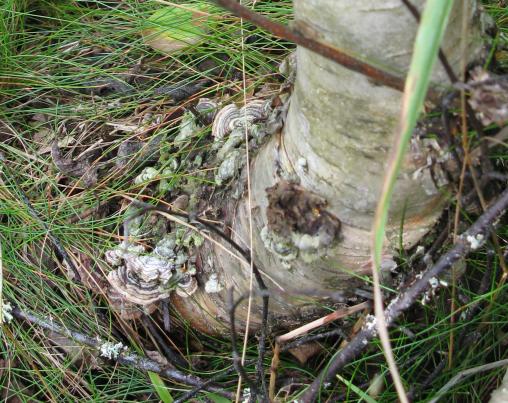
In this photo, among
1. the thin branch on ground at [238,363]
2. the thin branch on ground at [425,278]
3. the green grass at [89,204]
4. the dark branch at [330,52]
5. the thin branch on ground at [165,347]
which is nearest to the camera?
the dark branch at [330,52]

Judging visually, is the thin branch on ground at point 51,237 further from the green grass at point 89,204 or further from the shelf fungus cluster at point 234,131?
the shelf fungus cluster at point 234,131

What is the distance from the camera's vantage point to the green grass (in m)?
1.30

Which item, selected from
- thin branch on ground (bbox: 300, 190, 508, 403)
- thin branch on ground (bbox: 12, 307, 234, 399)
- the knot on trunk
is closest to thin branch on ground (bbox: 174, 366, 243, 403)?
thin branch on ground (bbox: 12, 307, 234, 399)

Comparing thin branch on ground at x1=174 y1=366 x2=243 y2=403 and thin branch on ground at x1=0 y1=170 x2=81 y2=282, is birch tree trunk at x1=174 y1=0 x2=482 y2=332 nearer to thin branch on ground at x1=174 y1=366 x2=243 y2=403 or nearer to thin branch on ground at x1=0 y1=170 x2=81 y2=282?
thin branch on ground at x1=174 y1=366 x2=243 y2=403

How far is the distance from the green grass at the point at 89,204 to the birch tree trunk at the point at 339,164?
0.84ft

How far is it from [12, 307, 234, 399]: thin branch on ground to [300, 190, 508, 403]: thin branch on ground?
0.42 m

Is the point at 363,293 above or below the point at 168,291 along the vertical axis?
above

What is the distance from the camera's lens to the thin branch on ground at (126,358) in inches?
58.9

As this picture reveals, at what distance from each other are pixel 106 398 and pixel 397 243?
0.93m

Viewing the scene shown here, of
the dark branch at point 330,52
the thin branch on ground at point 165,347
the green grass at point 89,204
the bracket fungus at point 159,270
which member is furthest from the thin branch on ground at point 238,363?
the dark branch at point 330,52

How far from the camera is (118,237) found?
155cm

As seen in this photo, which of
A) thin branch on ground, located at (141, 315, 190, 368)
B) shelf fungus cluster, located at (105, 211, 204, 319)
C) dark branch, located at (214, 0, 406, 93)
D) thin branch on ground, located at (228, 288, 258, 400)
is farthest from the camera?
thin branch on ground, located at (141, 315, 190, 368)

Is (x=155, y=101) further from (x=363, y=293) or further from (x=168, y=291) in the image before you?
(x=363, y=293)

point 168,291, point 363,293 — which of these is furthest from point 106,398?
point 363,293
